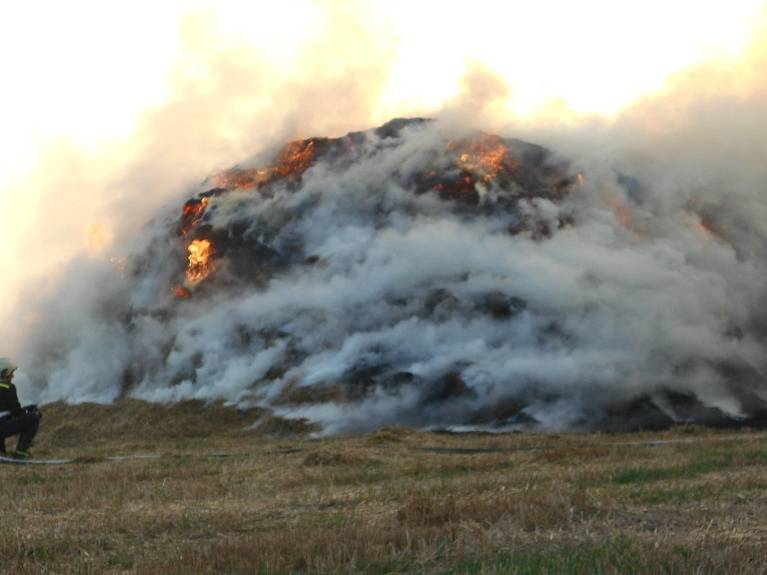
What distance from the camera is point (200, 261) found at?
4619cm

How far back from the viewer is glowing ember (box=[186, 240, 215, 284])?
4556 cm

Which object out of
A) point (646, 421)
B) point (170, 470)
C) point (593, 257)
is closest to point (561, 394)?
point (646, 421)

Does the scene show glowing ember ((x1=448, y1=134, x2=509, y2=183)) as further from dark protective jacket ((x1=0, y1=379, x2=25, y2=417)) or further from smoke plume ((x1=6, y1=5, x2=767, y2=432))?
dark protective jacket ((x1=0, y1=379, x2=25, y2=417))

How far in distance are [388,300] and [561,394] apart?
32.5 ft

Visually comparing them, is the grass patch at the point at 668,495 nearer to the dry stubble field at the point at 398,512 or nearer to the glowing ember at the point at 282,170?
the dry stubble field at the point at 398,512

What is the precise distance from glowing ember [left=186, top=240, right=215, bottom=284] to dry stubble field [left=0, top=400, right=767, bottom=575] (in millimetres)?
26113

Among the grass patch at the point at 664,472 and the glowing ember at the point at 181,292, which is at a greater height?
the glowing ember at the point at 181,292

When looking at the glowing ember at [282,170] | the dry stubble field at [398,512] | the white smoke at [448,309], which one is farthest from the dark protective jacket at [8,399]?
the glowing ember at [282,170]

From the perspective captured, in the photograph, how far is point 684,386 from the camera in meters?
31.8

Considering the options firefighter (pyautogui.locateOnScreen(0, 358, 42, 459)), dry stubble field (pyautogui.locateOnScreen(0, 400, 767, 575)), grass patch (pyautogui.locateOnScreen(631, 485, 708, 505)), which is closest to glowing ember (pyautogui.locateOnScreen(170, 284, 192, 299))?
firefighter (pyautogui.locateOnScreen(0, 358, 42, 459))

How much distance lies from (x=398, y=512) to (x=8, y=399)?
15954mm

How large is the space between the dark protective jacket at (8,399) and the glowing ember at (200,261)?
23925mm

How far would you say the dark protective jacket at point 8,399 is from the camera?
21281 millimetres

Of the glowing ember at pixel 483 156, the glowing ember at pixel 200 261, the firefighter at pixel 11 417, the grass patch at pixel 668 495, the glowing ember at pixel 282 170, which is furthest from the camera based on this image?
the glowing ember at pixel 282 170
